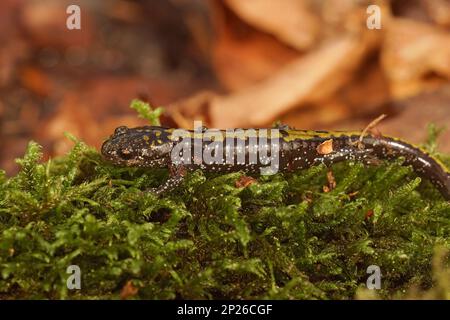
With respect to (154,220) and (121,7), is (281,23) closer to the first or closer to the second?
(121,7)

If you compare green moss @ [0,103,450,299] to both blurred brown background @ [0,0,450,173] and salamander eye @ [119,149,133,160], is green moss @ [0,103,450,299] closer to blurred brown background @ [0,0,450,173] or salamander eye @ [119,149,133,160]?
salamander eye @ [119,149,133,160]

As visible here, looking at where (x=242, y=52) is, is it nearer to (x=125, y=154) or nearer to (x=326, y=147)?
(x=326, y=147)

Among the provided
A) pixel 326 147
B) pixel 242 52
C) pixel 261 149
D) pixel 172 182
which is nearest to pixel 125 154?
pixel 172 182

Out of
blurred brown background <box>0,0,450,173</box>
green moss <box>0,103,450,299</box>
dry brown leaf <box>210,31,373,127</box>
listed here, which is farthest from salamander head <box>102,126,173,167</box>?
dry brown leaf <box>210,31,373,127</box>

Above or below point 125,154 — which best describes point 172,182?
below
